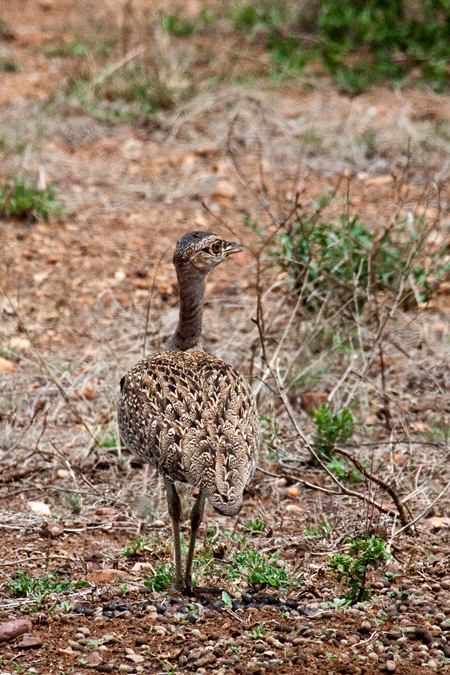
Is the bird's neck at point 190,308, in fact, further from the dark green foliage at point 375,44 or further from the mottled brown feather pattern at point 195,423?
the dark green foliage at point 375,44

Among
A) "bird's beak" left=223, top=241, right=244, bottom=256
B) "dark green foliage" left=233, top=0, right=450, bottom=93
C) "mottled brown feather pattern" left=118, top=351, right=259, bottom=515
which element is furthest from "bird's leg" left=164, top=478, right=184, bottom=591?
"dark green foliage" left=233, top=0, right=450, bottom=93

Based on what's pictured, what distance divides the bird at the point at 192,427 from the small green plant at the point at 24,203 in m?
3.80

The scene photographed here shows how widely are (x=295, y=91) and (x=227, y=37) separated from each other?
5.55 ft

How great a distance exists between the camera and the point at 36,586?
4.25 m

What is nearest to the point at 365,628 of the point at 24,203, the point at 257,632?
the point at 257,632

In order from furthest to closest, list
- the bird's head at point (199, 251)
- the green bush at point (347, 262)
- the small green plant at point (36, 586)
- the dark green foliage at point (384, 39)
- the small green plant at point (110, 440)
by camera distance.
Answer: the dark green foliage at point (384, 39)
the green bush at point (347, 262)
the small green plant at point (110, 440)
the bird's head at point (199, 251)
the small green plant at point (36, 586)

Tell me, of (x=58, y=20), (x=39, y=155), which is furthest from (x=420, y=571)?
(x=58, y=20)

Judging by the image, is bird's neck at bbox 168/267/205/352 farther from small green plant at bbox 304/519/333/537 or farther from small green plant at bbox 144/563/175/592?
small green plant at bbox 144/563/175/592

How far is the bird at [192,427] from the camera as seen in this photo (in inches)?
151

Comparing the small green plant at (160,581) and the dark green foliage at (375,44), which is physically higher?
the dark green foliage at (375,44)

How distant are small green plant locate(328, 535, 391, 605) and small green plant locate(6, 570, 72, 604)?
1.17 meters

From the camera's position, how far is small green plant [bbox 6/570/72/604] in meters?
4.18

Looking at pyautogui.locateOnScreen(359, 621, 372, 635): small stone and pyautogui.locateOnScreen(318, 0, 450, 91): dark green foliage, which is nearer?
pyautogui.locateOnScreen(359, 621, 372, 635): small stone

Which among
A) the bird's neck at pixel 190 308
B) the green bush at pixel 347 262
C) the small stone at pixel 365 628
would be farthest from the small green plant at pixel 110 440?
the small stone at pixel 365 628
